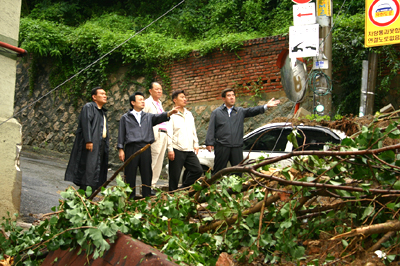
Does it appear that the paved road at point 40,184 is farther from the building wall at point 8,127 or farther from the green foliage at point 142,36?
the green foliage at point 142,36

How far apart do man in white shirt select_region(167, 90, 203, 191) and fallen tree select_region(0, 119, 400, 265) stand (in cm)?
364

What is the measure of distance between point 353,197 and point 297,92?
7.46 m

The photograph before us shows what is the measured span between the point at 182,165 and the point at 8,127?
2.78 metres

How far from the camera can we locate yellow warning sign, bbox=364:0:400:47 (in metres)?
7.91

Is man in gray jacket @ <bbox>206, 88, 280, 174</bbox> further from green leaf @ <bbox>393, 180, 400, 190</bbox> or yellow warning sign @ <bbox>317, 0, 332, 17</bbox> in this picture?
green leaf @ <bbox>393, 180, 400, 190</bbox>

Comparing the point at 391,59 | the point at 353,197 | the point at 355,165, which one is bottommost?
the point at 353,197

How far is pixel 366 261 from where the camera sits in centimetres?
221

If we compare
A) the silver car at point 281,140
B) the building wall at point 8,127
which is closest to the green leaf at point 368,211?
the silver car at point 281,140

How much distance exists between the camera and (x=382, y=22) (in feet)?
26.5

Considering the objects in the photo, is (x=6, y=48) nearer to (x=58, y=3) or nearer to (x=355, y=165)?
(x=355, y=165)

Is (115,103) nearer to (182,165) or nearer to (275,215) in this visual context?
(182,165)

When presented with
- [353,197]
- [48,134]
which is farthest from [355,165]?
[48,134]

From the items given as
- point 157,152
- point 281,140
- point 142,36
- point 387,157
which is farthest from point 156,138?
point 142,36

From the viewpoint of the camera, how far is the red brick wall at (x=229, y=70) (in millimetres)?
11094
